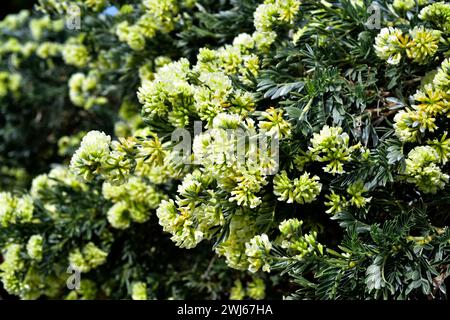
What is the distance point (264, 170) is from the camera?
1422 mm

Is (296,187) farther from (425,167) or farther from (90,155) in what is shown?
(90,155)

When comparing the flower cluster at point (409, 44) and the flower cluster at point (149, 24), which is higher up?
the flower cluster at point (149, 24)

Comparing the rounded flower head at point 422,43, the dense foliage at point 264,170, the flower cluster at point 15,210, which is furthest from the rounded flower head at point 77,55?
the rounded flower head at point 422,43

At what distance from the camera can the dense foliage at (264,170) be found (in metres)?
1.46

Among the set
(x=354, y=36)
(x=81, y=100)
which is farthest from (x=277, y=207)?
(x=81, y=100)

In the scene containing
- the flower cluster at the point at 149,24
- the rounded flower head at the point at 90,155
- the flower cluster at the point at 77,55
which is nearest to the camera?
the rounded flower head at the point at 90,155

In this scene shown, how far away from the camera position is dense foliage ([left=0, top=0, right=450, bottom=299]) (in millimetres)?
1456

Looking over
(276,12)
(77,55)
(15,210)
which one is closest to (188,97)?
(276,12)

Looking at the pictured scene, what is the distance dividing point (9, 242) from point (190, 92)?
1.03 m

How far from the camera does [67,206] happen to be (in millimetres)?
2207

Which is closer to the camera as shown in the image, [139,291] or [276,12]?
[276,12]

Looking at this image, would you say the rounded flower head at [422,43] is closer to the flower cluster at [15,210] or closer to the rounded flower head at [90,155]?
the rounded flower head at [90,155]

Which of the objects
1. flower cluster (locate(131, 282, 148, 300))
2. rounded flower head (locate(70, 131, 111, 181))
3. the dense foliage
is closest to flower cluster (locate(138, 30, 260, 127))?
the dense foliage

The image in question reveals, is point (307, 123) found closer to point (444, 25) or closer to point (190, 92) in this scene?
point (190, 92)
